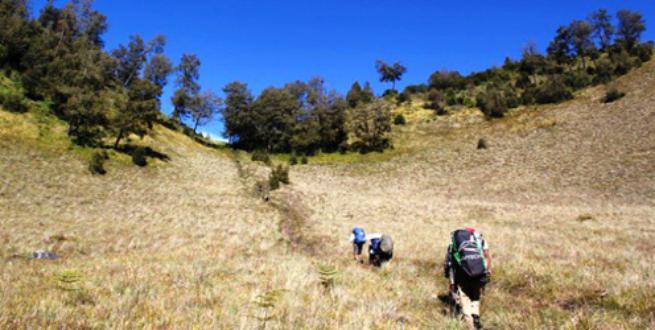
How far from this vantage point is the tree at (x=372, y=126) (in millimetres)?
62688

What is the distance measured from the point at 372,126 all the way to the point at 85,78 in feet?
145

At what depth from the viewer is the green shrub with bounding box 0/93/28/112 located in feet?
123

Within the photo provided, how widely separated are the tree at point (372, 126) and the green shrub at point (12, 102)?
4662cm

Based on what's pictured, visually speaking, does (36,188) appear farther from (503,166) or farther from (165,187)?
(503,166)

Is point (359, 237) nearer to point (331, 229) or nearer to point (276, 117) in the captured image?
point (331, 229)

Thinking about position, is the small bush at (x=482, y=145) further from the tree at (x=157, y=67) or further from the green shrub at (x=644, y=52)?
the tree at (x=157, y=67)

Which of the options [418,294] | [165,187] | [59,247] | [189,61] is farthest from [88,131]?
[418,294]

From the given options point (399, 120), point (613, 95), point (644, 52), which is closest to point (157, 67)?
point (399, 120)

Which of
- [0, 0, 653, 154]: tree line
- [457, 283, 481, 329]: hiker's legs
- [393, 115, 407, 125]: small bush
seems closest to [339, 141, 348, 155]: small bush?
[0, 0, 653, 154]: tree line

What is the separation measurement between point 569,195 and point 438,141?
103 feet

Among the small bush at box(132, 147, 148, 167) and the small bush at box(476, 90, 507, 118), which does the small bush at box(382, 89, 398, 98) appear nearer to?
the small bush at box(476, 90, 507, 118)

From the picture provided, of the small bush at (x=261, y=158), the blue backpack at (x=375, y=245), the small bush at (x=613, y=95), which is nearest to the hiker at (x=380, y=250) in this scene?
the blue backpack at (x=375, y=245)

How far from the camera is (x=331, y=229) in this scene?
780 inches

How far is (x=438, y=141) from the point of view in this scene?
64250 mm
